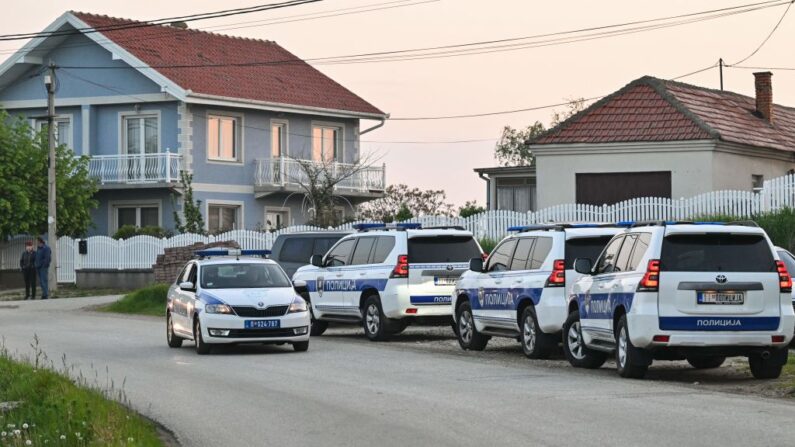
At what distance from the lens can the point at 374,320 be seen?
25453mm

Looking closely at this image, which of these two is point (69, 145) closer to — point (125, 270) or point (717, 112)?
point (125, 270)

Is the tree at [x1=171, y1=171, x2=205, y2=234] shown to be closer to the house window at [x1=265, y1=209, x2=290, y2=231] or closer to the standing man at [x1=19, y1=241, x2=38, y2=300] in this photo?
the house window at [x1=265, y1=209, x2=290, y2=231]

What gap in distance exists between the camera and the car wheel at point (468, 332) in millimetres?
22812

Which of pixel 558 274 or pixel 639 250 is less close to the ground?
pixel 639 250

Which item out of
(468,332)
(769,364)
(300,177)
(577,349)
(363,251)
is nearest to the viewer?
(769,364)

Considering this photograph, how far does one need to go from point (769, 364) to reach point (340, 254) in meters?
11.0

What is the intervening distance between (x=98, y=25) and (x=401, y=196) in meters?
16.3

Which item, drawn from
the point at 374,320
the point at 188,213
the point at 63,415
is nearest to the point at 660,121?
the point at 188,213

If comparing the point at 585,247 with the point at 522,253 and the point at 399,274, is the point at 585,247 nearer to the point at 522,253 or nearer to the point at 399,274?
the point at 522,253

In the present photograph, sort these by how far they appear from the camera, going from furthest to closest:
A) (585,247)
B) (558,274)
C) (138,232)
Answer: (138,232) → (585,247) → (558,274)

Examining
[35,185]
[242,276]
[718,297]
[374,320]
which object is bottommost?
[374,320]

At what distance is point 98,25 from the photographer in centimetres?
5338

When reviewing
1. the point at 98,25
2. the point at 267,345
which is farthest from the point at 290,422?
the point at 98,25

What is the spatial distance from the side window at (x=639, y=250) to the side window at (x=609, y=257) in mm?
625
